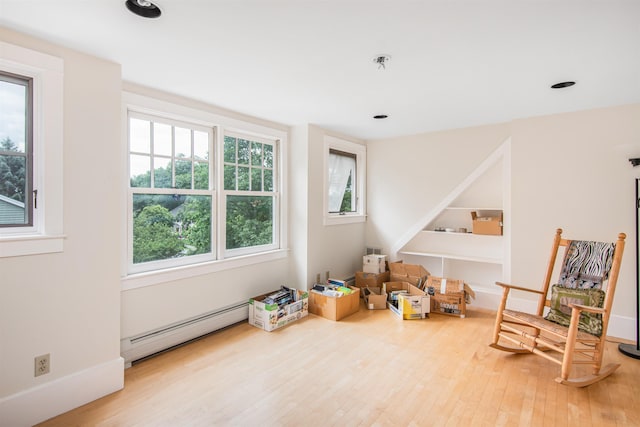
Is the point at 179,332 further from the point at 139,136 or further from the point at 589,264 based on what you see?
the point at 589,264

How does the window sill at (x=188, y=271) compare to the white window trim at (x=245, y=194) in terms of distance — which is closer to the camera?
the window sill at (x=188, y=271)

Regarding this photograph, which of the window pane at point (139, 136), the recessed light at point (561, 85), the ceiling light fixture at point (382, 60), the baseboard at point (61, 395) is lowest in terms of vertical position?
the baseboard at point (61, 395)

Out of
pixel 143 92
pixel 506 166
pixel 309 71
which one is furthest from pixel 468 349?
pixel 143 92

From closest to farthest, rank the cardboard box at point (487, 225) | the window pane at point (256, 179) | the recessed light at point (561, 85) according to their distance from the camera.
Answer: the recessed light at point (561, 85) → the window pane at point (256, 179) → the cardboard box at point (487, 225)

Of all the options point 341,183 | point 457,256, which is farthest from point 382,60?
point 457,256

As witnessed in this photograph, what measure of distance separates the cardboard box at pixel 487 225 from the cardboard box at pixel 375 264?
124 centimetres

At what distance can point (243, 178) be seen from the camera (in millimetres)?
3645

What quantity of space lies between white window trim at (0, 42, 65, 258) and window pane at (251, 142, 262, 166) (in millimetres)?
1918

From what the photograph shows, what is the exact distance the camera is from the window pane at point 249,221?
3530 mm

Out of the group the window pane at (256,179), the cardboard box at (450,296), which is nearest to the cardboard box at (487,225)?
the cardboard box at (450,296)

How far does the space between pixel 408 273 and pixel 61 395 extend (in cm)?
362

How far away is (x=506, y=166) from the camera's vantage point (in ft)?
12.6

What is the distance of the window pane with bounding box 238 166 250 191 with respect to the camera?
360 cm

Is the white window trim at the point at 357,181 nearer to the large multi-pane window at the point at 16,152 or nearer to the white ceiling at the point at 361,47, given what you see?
the white ceiling at the point at 361,47
